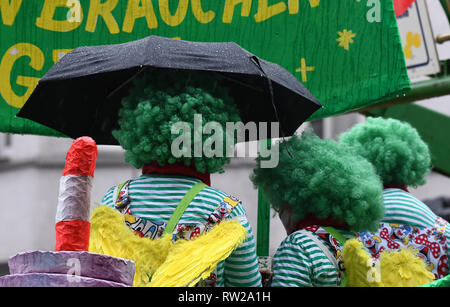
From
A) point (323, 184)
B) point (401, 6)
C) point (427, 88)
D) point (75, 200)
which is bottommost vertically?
point (75, 200)

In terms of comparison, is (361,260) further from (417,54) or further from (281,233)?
(417,54)

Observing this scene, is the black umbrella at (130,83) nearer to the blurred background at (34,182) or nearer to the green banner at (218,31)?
the green banner at (218,31)

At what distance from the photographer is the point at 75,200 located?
182cm

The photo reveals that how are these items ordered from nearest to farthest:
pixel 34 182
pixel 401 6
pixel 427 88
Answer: pixel 427 88, pixel 401 6, pixel 34 182

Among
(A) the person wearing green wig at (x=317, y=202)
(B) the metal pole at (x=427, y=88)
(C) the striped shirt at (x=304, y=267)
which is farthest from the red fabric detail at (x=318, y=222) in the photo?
(B) the metal pole at (x=427, y=88)

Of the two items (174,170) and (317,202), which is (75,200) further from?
(317,202)

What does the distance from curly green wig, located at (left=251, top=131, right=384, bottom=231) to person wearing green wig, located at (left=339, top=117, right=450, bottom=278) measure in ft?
1.09

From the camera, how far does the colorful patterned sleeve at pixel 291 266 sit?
2414 millimetres

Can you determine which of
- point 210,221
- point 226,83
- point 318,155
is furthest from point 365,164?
point 210,221

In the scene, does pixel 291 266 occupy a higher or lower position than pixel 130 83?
lower

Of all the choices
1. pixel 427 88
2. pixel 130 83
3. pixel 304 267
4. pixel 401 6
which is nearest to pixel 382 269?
pixel 304 267

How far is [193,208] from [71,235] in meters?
0.47

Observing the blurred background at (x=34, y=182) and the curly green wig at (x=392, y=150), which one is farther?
the blurred background at (x=34, y=182)

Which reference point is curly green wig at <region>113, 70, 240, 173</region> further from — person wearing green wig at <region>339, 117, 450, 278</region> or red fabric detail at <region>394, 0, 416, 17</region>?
red fabric detail at <region>394, 0, 416, 17</region>
